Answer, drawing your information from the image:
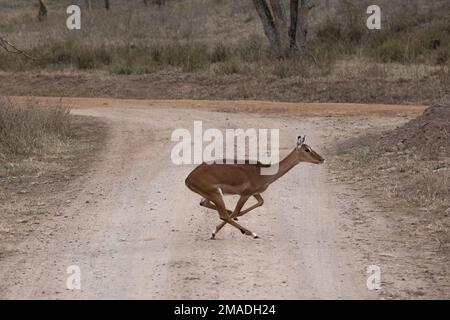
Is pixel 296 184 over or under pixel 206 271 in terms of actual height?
over

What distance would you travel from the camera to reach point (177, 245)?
9.17 metres

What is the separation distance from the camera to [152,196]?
38.5 ft

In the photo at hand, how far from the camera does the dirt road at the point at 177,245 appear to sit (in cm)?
773

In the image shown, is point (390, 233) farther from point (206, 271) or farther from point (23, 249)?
point (23, 249)

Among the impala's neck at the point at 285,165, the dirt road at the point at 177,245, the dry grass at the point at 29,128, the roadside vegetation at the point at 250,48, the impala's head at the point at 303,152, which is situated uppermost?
the roadside vegetation at the point at 250,48

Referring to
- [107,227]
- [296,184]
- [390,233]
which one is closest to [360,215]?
[390,233]

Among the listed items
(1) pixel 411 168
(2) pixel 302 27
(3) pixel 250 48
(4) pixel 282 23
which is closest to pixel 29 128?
(1) pixel 411 168

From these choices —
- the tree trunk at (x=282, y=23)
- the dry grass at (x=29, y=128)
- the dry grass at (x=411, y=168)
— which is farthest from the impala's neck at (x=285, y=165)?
the tree trunk at (x=282, y=23)

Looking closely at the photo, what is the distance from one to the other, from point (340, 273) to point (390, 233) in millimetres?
1762

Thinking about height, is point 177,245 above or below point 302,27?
below

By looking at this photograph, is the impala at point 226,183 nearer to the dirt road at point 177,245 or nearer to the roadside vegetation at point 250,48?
the dirt road at point 177,245

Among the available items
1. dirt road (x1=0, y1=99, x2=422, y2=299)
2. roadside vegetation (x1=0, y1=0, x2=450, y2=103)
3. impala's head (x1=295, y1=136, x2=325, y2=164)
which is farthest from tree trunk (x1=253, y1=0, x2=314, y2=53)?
impala's head (x1=295, y1=136, x2=325, y2=164)

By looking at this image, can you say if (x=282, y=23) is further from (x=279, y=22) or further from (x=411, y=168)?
(x=411, y=168)
